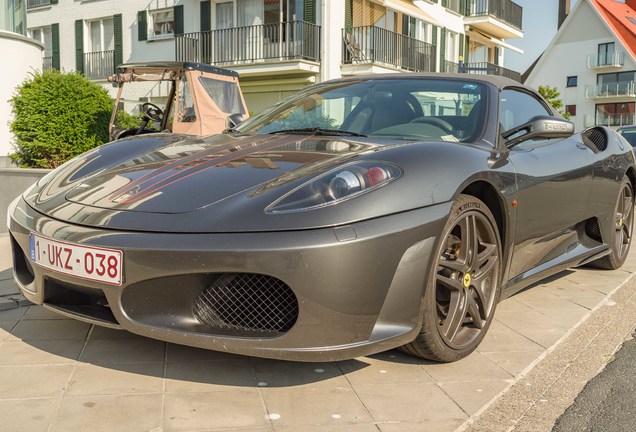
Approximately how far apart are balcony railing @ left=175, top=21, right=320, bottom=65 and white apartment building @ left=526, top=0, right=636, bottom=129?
3736 centimetres

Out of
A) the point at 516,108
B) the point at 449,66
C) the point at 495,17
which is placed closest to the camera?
the point at 516,108

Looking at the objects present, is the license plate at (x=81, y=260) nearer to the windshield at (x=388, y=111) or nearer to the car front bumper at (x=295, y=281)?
the car front bumper at (x=295, y=281)

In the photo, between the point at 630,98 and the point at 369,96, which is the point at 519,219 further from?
the point at 630,98

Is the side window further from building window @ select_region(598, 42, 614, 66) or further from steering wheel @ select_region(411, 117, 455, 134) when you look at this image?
building window @ select_region(598, 42, 614, 66)

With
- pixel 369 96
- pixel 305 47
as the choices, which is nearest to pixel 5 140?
pixel 369 96

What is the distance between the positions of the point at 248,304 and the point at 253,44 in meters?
19.8

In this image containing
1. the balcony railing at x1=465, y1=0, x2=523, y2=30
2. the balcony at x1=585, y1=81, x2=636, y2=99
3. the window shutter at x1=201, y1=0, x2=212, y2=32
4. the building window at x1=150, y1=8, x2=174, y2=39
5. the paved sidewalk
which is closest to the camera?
the paved sidewalk

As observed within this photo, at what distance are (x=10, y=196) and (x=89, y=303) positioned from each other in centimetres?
607

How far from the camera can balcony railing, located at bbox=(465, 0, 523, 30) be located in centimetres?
2900

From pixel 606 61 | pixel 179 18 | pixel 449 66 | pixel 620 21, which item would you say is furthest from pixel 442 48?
pixel 620 21

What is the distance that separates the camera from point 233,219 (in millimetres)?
2527

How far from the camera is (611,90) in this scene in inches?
2034

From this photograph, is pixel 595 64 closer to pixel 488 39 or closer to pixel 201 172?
pixel 488 39

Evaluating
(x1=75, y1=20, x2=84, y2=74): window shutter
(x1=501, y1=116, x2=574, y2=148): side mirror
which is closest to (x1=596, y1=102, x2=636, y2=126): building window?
(x1=75, y1=20, x2=84, y2=74): window shutter
